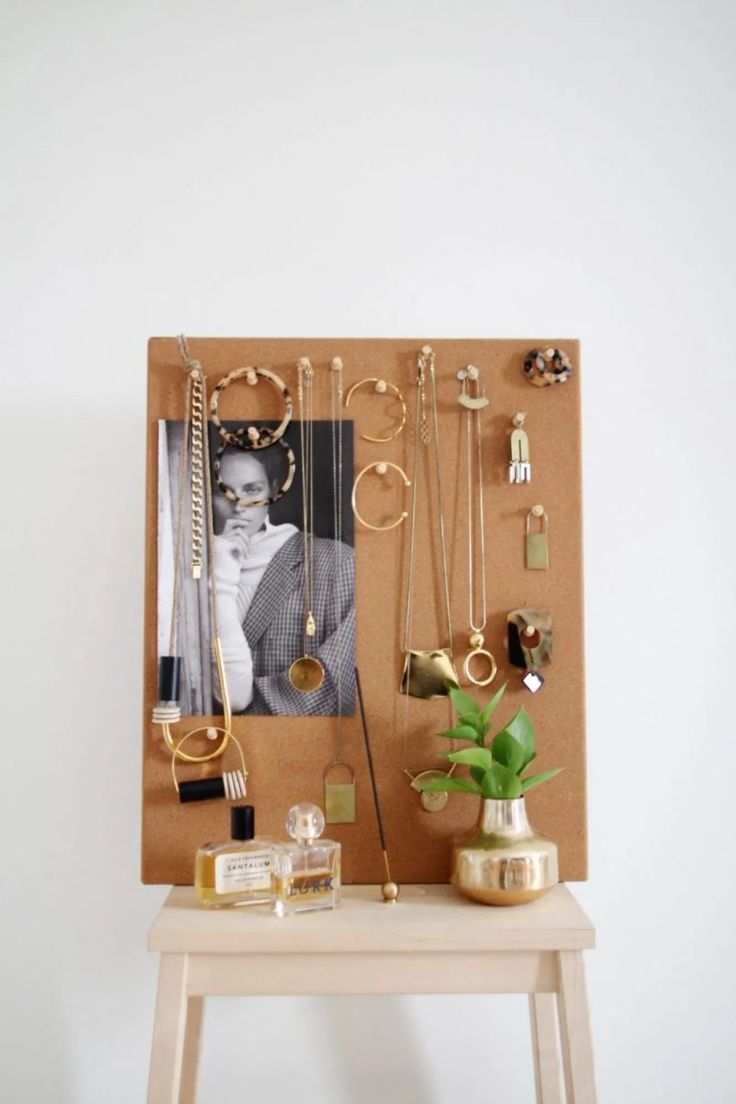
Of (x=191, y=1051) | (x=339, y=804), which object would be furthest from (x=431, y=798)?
(x=191, y=1051)

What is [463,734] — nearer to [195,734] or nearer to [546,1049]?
[195,734]

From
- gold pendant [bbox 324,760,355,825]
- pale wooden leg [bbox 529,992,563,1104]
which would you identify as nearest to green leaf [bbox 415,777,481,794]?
gold pendant [bbox 324,760,355,825]

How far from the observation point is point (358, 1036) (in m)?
1.40

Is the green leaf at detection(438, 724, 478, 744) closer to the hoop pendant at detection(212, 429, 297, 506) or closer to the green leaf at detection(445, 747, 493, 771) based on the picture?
the green leaf at detection(445, 747, 493, 771)

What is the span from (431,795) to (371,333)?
0.72m

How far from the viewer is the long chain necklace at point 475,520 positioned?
115cm

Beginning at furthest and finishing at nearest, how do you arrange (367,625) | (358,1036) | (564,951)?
(358,1036) < (367,625) < (564,951)

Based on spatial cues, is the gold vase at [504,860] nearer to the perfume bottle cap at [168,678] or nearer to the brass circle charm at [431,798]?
the brass circle charm at [431,798]

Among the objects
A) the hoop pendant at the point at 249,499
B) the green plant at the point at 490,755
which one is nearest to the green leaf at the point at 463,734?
the green plant at the point at 490,755

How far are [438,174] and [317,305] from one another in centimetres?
29

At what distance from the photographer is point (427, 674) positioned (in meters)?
1.13

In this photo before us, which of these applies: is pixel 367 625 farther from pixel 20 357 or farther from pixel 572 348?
pixel 20 357

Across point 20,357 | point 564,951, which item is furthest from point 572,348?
point 20,357

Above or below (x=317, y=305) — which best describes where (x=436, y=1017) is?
below
